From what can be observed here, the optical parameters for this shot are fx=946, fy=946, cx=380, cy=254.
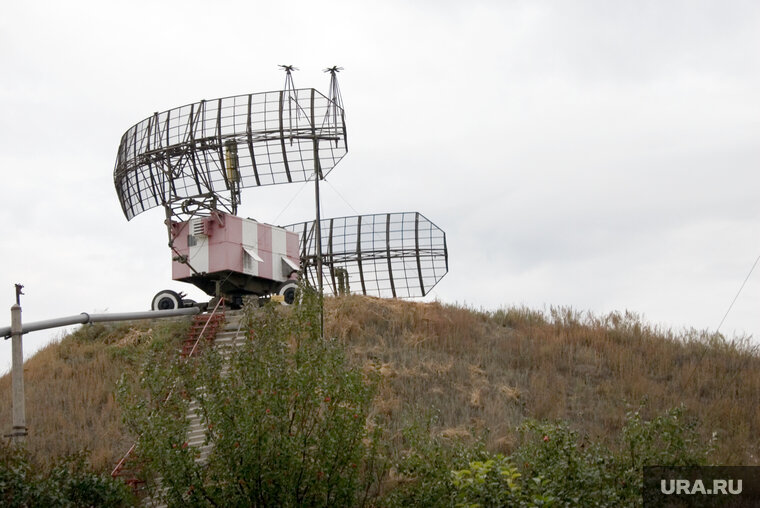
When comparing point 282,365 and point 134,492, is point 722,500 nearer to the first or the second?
point 282,365

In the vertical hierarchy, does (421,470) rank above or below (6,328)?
below

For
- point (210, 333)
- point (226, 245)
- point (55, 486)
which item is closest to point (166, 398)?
point (55, 486)

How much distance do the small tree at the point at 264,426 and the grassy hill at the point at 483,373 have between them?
5.87 meters

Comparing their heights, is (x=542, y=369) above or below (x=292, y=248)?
below

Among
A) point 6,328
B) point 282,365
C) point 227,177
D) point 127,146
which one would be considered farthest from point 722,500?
point 127,146

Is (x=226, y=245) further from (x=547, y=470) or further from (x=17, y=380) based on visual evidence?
(x=547, y=470)

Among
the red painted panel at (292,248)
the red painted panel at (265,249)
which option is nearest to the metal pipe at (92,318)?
the red painted panel at (265,249)

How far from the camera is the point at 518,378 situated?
2538cm

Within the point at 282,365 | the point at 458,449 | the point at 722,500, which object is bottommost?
the point at 722,500

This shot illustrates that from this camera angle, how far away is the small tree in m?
13.4

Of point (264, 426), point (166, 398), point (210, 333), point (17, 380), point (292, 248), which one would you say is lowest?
point (264, 426)

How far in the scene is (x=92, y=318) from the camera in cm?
2269

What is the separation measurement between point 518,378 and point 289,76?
42.9ft

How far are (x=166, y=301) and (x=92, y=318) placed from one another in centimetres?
938
